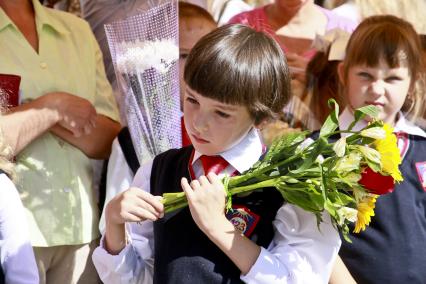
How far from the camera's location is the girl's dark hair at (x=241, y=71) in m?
1.72

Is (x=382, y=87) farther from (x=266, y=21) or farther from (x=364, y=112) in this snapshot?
(x=364, y=112)

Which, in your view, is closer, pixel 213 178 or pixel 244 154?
pixel 213 178

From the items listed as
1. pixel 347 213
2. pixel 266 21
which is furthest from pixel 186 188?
pixel 266 21

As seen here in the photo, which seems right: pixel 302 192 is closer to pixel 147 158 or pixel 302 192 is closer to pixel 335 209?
pixel 335 209

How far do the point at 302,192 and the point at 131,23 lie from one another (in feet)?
2.90

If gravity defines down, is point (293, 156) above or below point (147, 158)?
above

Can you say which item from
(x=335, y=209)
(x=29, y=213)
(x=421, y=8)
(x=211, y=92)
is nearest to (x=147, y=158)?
(x=29, y=213)

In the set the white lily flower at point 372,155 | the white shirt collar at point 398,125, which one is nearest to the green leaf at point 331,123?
the white lily flower at point 372,155

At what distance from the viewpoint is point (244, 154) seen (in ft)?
5.98

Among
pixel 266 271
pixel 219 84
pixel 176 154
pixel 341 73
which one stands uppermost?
pixel 219 84

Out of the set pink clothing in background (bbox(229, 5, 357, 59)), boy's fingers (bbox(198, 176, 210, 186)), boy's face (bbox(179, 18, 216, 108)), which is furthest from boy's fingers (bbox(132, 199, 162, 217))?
pink clothing in background (bbox(229, 5, 357, 59))

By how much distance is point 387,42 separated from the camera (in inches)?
96.1

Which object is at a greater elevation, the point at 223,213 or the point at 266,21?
the point at 223,213

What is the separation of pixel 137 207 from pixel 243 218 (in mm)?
263
